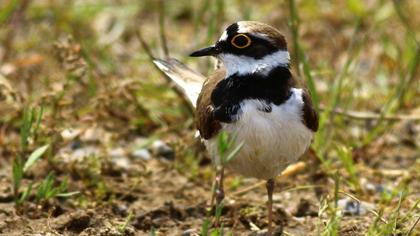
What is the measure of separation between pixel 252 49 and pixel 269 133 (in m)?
0.52

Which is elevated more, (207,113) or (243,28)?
(243,28)

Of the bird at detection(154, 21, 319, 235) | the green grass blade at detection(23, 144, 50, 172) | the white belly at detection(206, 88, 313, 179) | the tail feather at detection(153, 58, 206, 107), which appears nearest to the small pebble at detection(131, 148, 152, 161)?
the tail feather at detection(153, 58, 206, 107)

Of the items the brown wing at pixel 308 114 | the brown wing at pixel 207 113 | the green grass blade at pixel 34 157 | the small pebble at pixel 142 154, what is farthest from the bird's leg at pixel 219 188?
the small pebble at pixel 142 154

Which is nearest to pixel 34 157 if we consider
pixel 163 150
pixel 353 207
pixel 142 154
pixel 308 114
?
pixel 142 154

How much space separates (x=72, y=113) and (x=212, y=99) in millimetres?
1436

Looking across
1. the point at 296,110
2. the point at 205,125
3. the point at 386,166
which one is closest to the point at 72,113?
the point at 205,125

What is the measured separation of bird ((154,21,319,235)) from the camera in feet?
14.7

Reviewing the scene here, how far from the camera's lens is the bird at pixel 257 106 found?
4.48 m

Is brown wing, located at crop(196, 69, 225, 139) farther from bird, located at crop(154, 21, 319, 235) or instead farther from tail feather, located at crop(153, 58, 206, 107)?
tail feather, located at crop(153, 58, 206, 107)

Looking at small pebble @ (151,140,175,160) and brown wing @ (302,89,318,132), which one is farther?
small pebble @ (151,140,175,160)

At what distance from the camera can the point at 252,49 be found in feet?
15.4

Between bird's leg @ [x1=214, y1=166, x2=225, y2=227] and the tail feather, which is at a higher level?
the tail feather

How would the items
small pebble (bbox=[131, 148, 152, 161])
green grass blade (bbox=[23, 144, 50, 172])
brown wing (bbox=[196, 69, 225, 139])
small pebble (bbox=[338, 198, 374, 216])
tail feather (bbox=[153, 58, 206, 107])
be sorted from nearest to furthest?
brown wing (bbox=[196, 69, 225, 139]) → green grass blade (bbox=[23, 144, 50, 172]) → small pebble (bbox=[338, 198, 374, 216]) → tail feather (bbox=[153, 58, 206, 107]) → small pebble (bbox=[131, 148, 152, 161])

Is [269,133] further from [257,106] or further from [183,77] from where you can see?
[183,77]
